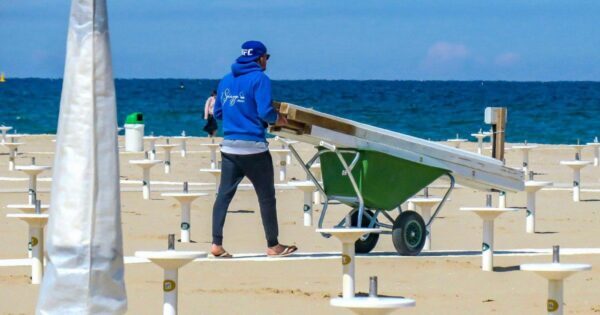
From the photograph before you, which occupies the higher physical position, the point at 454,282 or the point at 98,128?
the point at 98,128

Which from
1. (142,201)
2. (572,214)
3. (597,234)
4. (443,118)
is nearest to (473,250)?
(597,234)

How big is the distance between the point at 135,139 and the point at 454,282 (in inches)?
725

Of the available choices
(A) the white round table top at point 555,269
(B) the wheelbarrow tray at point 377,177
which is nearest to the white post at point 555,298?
(A) the white round table top at point 555,269

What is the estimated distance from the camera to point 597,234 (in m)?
14.5

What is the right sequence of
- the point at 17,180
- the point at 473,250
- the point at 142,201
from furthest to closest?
the point at 17,180
the point at 142,201
the point at 473,250

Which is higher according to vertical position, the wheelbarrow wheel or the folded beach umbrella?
the folded beach umbrella

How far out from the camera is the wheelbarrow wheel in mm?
12312

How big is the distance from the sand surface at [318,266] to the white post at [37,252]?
0.47 feet

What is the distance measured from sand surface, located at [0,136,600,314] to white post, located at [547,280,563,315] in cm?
168

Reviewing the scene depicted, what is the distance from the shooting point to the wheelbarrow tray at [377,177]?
1196 centimetres

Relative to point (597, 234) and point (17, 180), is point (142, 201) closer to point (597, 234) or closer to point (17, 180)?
point (17, 180)

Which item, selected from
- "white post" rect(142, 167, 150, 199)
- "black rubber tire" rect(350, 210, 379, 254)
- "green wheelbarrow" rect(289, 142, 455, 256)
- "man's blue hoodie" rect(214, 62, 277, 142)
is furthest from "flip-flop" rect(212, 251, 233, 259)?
"white post" rect(142, 167, 150, 199)

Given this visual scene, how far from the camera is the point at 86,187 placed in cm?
620

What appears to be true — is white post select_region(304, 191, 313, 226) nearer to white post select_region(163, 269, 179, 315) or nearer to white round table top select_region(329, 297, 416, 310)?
white post select_region(163, 269, 179, 315)
